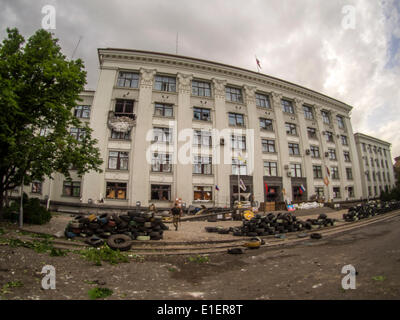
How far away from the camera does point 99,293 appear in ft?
13.4

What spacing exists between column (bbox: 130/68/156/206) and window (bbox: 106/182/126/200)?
1.04 metres

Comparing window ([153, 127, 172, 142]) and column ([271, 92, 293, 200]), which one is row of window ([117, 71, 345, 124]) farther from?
window ([153, 127, 172, 142])

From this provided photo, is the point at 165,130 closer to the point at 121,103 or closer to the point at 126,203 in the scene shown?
the point at 121,103

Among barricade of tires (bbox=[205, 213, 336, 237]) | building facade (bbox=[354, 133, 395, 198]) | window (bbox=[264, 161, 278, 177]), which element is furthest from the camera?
building facade (bbox=[354, 133, 395, 198])

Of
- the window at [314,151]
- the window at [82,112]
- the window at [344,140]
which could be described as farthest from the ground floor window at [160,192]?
the window at [344,140]

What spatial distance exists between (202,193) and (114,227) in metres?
14.1

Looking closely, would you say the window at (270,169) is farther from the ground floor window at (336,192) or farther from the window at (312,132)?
the ground floor window at (336,192)

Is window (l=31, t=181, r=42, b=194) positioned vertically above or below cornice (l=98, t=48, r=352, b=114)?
below

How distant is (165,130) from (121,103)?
647 centimetres

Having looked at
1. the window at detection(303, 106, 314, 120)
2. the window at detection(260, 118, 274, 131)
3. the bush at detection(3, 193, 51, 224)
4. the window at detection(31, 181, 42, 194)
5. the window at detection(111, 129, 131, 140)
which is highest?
the window at detection(303, 106, 314, 120)

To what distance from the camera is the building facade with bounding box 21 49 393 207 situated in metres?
21.7

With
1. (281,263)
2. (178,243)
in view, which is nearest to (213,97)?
(178,243)

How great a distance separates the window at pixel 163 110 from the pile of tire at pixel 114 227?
16.3 m

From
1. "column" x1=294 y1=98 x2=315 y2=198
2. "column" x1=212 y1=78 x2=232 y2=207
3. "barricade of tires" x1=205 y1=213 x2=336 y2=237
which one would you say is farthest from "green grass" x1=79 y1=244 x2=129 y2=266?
"column" x1=294 y1=98 x2=315 y2=198
